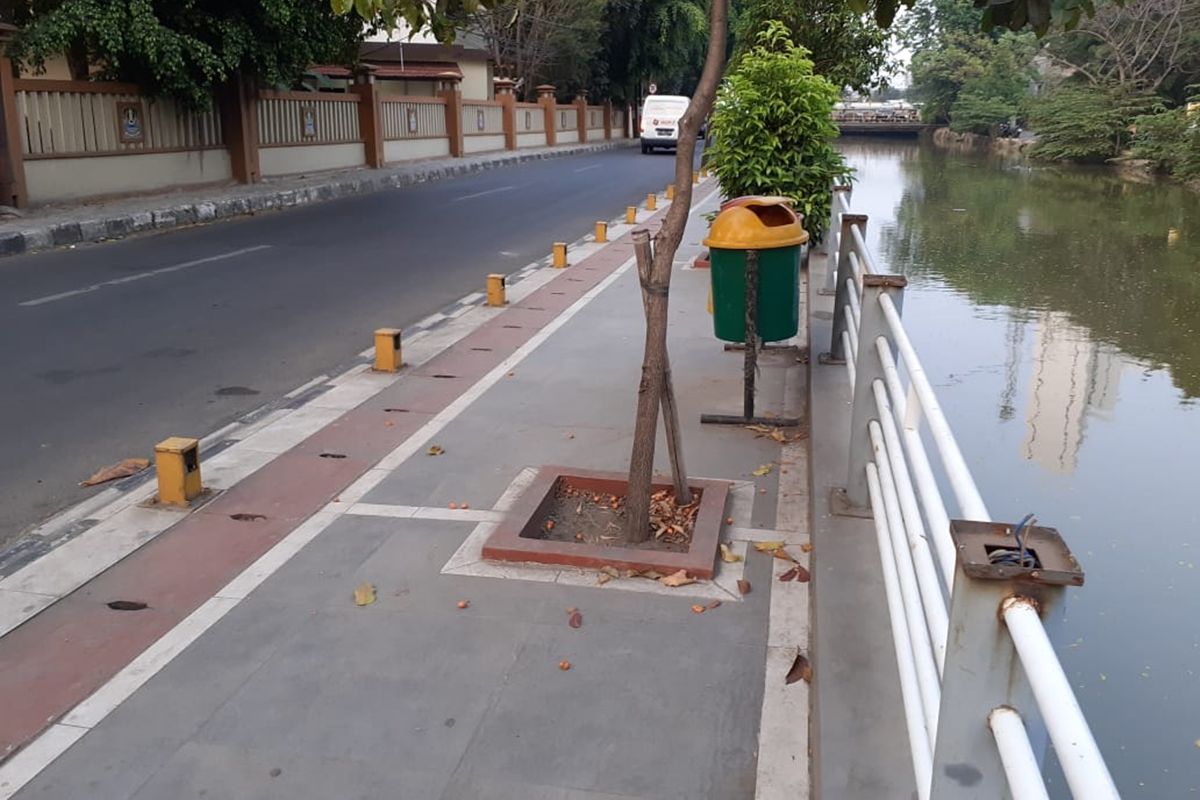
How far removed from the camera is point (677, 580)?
432 cm

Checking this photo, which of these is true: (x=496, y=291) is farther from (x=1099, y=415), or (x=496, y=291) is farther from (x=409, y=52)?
(x=409, y=52)

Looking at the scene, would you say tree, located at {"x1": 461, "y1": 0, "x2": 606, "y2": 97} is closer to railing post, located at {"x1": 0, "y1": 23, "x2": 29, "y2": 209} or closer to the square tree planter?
railing post, located at {"x1": 0, "y1": 23, "x2": 29, "y2": 209}

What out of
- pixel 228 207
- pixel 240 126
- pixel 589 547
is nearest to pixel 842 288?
pixel 589 547

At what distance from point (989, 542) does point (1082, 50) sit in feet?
151

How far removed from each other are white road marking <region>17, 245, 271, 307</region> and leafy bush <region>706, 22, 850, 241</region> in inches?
250

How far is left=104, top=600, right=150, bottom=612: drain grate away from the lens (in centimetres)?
411

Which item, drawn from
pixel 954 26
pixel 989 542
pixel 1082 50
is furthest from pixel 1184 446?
pixel 954 26

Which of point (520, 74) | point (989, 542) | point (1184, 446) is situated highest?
point (520, 74)

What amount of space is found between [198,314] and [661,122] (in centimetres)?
3175

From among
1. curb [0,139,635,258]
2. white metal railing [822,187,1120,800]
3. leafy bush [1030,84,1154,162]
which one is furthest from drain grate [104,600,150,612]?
leafy bush [1030,84,1154,162]

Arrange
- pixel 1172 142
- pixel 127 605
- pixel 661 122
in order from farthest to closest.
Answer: pixel 661 122
pixel 1172 142
pixel 127 605

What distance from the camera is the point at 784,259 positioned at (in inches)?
247

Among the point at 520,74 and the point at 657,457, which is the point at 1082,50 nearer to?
the point at 520,74

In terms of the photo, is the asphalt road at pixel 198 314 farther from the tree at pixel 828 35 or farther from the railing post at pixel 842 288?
the tree at pixel 828 35
